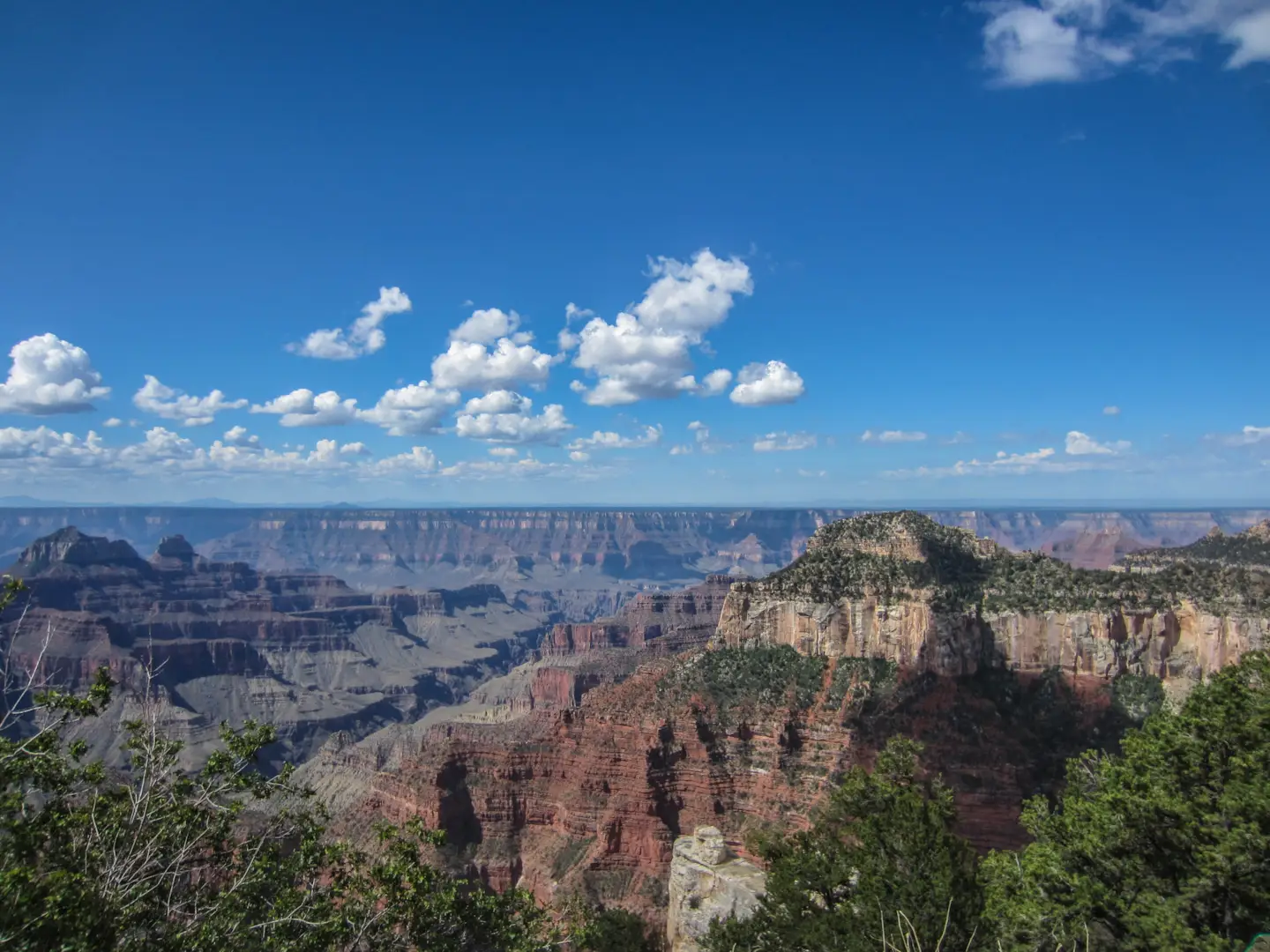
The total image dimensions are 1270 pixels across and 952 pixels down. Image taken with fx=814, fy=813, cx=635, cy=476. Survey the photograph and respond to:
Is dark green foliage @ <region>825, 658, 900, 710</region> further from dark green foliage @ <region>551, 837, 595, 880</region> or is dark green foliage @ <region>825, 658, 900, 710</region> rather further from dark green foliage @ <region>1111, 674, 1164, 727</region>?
dark green foliage @ <region>551, 837, 595, 880</region>

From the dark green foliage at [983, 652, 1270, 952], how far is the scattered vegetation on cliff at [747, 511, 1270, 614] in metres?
34.3

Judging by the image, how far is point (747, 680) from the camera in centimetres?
6131

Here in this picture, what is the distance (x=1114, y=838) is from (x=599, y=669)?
472 ft

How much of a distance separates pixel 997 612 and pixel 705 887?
97.0 ft

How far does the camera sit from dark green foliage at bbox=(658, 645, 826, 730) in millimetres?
57750

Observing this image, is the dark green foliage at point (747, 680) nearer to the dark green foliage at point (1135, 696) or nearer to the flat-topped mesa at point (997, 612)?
the flat-topped mesa at point (997, 612)

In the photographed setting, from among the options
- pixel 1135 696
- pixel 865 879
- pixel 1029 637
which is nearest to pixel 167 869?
pixel 865 879

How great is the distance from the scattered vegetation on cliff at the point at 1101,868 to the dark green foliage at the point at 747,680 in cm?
2903

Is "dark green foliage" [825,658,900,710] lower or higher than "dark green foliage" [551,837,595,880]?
higher

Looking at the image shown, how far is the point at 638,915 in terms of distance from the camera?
48.7 meters

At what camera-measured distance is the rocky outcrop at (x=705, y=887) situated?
40312 millimetres

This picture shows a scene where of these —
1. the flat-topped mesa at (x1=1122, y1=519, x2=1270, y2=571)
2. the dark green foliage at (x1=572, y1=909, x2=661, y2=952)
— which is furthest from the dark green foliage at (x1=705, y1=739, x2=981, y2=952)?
the flat-topped mesa at (x1=1122, y1=519, x2=1270, y2=571)

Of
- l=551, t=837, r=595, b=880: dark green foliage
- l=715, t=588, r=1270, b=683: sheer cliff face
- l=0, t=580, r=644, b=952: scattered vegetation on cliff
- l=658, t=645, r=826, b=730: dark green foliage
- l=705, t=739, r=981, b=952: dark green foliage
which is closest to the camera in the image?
l=0, t=580, r=644, b=952: scattered vegetation on cliff

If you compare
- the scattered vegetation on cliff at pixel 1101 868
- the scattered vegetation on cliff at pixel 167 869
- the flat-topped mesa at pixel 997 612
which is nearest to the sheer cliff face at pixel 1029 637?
the flat-topped mesa at pixel 997 612
